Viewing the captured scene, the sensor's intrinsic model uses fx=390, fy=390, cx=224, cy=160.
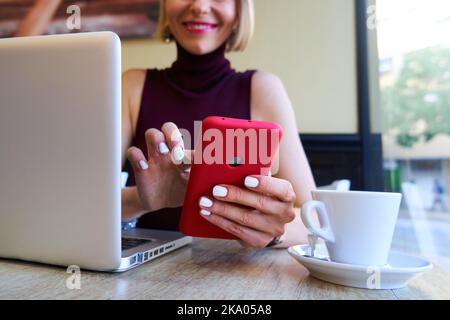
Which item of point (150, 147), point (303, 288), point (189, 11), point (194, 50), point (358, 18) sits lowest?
point (303, 288)

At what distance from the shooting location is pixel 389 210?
0.41 metres

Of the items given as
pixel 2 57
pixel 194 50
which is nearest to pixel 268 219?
pixel 2 57

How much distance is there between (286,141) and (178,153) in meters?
0.51

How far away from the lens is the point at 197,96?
112 cm

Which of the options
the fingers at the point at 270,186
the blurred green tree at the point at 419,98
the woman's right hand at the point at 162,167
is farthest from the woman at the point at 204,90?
the blurred green tree at the point at 419,98

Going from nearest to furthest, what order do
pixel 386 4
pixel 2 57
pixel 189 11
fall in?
pixel 2 57 < pixel 189 11 < pixel 386 4

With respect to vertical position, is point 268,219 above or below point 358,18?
below

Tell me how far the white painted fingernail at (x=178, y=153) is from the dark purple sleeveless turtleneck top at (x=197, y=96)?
0.62 m

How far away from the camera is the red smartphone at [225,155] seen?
0.40m

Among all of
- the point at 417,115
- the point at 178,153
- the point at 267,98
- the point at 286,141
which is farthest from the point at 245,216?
the point at 417,115
